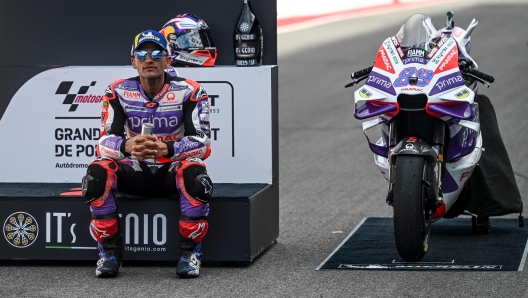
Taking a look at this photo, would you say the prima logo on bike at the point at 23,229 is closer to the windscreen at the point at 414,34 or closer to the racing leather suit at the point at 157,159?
the racing leather suit at the point at 157,159

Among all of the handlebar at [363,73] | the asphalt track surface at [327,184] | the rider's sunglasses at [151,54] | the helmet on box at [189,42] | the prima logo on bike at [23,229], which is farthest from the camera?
the helmet on box at [189,42]

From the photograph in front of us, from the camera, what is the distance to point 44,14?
7109 millimetres

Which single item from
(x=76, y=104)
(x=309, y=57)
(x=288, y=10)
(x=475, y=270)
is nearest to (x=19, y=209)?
(x=76, y=104)

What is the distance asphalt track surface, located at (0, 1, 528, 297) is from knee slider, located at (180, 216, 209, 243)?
230 mm

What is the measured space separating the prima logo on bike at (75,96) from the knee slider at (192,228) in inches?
63.1

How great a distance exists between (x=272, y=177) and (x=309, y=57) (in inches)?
392

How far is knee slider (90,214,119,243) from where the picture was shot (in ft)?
18.0

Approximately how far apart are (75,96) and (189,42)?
87 cm

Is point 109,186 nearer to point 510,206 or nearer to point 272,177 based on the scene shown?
point 272,177

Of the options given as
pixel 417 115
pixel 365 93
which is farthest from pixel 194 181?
pixel 417 115

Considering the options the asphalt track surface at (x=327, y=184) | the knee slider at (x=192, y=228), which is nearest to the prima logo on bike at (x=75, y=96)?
the asphalt track surface at (x=327, y=184)

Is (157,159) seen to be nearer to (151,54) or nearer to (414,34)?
(151,54)

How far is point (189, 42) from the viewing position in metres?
6.72

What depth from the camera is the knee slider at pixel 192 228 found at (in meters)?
5.48
